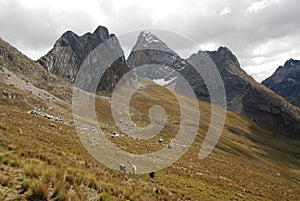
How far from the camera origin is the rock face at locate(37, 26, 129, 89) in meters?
158

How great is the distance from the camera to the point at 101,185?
47.8ft

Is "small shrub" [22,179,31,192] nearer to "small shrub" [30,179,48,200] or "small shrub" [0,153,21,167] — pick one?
"small shrub" [30,179,48,200]

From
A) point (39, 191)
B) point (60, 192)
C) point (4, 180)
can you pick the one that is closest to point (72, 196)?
point (60, 192)

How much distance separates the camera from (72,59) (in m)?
176

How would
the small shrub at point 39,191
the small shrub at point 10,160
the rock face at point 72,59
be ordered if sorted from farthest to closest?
1. the rock face at point 72,59
2. the small shrub at point 10,160
3. the small shrub at point 39,191

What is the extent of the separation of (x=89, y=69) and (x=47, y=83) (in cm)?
7646

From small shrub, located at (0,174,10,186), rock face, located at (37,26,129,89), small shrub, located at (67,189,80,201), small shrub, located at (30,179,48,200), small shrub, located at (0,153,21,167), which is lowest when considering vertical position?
small shrub, located at (67,189,80,201)

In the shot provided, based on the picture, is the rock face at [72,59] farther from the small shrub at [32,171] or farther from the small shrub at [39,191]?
the small shrub at [39,191]

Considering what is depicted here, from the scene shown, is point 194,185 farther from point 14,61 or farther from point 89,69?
point 89,69

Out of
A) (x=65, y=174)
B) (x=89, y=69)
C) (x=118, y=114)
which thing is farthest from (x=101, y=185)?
(x=89, y=69)

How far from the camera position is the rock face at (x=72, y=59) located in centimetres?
15764

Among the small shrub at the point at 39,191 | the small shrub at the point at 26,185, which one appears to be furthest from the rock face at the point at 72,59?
the small shrub at the point at 39,191

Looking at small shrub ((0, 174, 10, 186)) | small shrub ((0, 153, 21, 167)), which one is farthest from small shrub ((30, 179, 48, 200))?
small shrub ((0, 153, 21, 167))

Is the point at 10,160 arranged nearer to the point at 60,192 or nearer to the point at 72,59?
the point at 60,192
